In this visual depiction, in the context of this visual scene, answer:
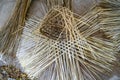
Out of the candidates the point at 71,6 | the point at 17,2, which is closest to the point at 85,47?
the point at 71,6

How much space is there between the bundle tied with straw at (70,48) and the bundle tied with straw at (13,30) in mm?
135

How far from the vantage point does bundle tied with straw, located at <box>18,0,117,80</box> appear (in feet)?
5.00

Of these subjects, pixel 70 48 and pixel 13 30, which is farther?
pixel 13 30

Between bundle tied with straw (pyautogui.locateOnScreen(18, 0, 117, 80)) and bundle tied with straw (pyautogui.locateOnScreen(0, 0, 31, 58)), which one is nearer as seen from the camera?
bundle tied with straw (pyautogui.locateOnScreen(18, 0, 117, 80))

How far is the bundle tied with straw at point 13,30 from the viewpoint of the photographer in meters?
1.71

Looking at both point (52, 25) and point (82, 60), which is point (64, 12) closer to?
point (52, 25)

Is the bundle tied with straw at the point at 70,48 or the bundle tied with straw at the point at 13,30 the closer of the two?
the bundle tied with straw at the point at 70,48

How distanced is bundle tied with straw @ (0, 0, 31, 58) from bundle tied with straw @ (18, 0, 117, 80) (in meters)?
0.14

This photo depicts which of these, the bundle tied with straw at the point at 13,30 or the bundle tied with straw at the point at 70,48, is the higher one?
the bundle tied with straw at the point at 13,30

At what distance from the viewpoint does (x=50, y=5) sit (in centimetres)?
171

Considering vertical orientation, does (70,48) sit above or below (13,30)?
below

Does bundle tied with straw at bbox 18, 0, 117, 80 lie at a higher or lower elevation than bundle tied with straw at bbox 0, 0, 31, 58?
lower

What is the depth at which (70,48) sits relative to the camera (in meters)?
1.53

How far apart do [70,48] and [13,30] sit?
1.50 feet
